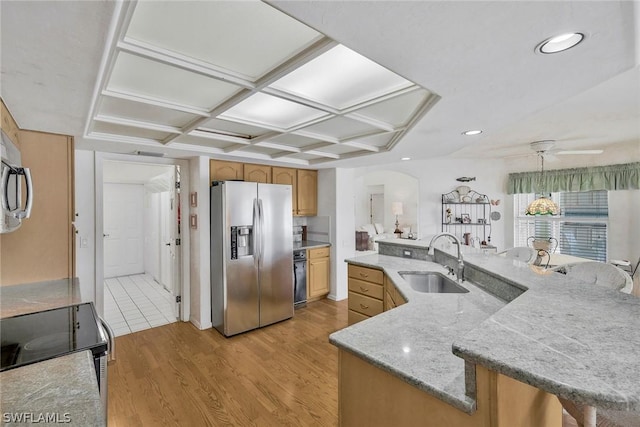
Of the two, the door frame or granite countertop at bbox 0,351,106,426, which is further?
the door frame

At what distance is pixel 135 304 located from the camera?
4.53 meters

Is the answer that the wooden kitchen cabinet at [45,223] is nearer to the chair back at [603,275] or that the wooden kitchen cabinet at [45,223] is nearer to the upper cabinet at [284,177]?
the upper cabinet at [284,177]

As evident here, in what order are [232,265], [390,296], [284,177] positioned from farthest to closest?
1. [284,177]
2. [232,265]
3. [390,296]

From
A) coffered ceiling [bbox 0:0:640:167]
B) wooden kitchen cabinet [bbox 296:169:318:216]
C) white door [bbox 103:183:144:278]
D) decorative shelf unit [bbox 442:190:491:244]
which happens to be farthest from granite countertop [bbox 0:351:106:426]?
white door [bbox 103:183:144:278]

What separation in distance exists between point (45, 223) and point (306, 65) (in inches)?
89.5

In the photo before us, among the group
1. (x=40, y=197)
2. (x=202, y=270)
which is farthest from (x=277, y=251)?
(x=40, y=197)

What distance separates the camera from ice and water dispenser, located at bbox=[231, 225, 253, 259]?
3471 millimetres

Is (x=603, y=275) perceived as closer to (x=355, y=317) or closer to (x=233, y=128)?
(x=355, y=317)

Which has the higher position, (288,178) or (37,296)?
(288,178)

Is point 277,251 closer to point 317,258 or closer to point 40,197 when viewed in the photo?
point 317,258

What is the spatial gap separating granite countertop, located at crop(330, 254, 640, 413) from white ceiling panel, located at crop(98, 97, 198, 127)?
1947mm

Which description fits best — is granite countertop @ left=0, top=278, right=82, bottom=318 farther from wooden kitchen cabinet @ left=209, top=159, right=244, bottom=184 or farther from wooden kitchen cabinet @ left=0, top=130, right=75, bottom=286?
wooden kitchen cabinet @ left=209, top=159, right=244, bottom=184

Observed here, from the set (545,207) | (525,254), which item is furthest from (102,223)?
(545,207)

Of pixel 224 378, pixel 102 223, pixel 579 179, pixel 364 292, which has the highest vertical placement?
pixel 579 179
